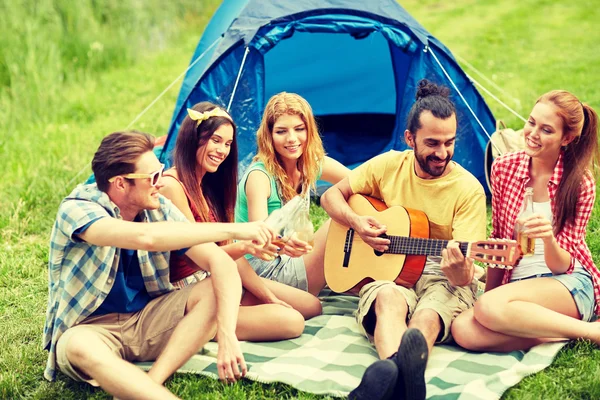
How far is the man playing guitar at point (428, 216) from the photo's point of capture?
10.1 feet

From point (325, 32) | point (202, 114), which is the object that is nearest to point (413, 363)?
point (202, 114)

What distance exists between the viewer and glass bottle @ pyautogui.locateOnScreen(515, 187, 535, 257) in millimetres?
2867

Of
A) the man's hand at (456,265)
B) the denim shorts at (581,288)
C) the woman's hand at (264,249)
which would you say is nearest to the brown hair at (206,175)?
the woman's hand at (264,249)

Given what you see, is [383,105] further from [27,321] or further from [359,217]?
[27,321]

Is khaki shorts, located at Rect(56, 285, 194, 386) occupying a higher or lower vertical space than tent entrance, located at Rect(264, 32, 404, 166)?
lower

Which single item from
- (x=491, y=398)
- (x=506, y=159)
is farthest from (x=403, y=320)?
(x=506, y=159)

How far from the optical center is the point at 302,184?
3.69m

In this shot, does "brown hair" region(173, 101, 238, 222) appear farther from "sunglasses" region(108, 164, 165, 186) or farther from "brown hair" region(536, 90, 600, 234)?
"brown hair" region(536, 90, 600, 234)

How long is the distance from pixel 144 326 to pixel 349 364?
0.80m

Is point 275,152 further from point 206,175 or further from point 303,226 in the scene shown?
point 303,226

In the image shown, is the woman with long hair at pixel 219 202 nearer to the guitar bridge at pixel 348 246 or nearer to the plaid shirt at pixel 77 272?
the guitar bridge at pixel 348 246

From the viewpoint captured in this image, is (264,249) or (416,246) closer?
(264,249)

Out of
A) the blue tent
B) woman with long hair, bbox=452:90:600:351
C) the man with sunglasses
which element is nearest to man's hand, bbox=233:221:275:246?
the man with sunglasses

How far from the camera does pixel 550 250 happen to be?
2941 millimetres
